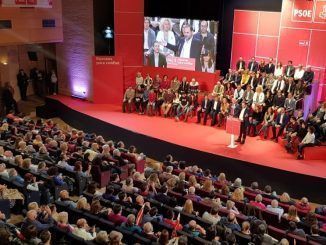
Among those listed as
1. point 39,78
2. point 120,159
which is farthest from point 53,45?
point 120,159

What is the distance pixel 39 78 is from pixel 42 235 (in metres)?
12.6

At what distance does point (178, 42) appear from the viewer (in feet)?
50.9

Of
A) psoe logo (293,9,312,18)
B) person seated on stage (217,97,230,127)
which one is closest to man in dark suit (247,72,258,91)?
person seated on stage (217,97,230,127)

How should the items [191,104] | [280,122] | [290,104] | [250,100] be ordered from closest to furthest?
[280,122] < [290,104] < [250,100] < [191,104]

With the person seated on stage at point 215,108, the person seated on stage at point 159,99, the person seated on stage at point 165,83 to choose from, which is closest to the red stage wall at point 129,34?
the person seated on stage at point 165,83

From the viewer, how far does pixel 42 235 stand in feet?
19.5

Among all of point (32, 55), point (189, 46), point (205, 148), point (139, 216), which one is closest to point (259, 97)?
point (205, 148)

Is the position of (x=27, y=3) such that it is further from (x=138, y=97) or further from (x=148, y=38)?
(x=138, y=97)

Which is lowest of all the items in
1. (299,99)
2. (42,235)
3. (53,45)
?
(42,235)

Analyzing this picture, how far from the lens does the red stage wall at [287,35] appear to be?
→ 14320mm

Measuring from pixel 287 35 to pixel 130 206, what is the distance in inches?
392

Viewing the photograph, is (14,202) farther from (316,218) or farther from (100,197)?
(316,218)

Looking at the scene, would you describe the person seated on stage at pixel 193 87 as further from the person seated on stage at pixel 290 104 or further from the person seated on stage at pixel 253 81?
the person seated on stage at pixel 290 104

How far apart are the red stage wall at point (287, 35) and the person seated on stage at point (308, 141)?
147 inches
